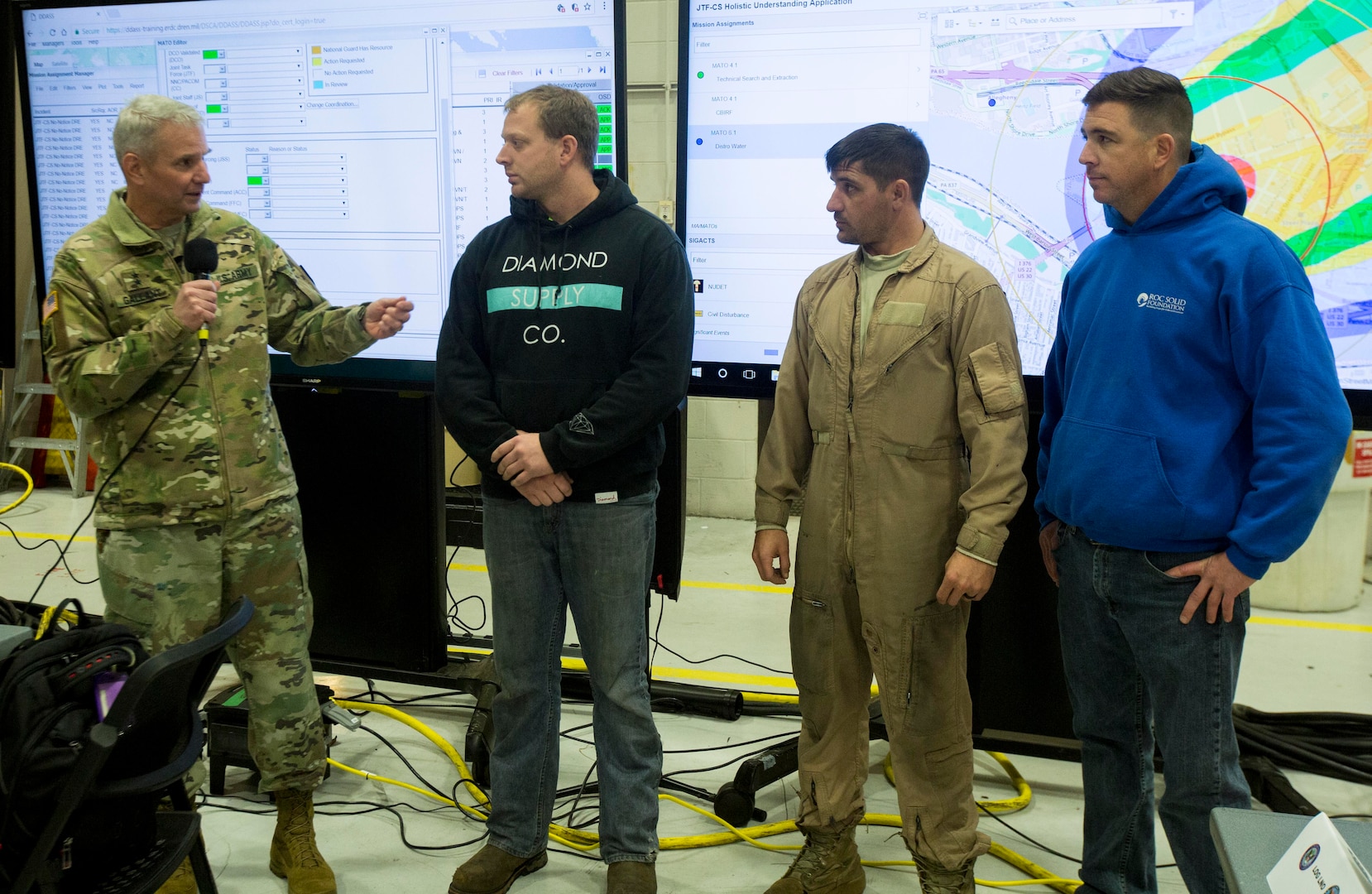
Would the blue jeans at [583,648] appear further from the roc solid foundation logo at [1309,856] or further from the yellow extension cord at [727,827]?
the roc solid foundation logo at [1309,856]

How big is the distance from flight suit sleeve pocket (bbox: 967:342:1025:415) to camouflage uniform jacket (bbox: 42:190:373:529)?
1701 mm

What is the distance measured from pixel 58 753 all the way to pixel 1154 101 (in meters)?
2.29

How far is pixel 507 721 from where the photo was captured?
247 centimetres

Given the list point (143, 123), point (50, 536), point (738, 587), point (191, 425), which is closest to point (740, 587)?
point (738, 587)

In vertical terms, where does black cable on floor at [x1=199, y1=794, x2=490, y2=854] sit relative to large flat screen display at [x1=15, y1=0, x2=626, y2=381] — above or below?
below

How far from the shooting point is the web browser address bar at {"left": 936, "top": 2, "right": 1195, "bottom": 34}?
268 centimetres

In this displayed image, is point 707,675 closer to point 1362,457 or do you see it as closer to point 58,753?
point 58,753

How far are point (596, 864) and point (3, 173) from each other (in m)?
3.11

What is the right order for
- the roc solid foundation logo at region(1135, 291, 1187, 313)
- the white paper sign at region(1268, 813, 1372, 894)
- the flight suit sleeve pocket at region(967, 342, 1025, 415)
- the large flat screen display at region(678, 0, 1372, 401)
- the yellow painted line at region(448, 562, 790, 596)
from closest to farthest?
the white paper sign at region(1268, 813, 1372, 894) → the roc solid foundation logo at region(1135, 291, 1187, 313) → the flight suit sleeve pocket at region(967, 342, 1025, 415) → the large flat screen display at region(678, 0, 1372, 401) → the yellow painted line at region(448, 562, 790, 596)

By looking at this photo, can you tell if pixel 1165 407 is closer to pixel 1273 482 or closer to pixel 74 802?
pixel 1273 482

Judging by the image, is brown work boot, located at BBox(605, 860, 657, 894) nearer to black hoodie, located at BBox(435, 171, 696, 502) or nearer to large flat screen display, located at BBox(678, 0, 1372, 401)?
black hoodie, located at BBox(435, 171, 696, 502)

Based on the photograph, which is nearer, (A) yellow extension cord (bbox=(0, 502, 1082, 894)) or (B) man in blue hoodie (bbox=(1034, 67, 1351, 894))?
(B) man in blue hoodie (bbox=(1034, 67, 1351, 894))

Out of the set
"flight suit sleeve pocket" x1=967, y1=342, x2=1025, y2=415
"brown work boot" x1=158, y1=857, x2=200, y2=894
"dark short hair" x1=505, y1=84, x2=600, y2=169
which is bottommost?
"brown work boot" x1=158, y1=857, x2=200, y2=894

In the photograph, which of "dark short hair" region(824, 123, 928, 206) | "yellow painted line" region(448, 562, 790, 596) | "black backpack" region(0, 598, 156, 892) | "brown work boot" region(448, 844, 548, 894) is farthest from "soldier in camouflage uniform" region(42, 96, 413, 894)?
"yellow painted line" region(448, 562, 790, 596)
